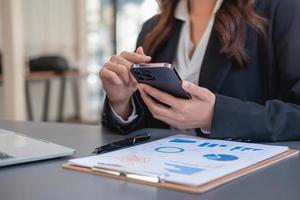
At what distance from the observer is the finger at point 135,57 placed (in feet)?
3.37

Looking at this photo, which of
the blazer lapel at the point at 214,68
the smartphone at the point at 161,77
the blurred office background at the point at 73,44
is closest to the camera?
the smartphone at the point at 161,77

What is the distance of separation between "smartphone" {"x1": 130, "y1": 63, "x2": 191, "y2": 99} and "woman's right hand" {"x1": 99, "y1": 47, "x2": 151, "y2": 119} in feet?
0.32

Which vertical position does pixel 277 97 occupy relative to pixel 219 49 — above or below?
below

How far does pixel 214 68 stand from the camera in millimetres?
1230

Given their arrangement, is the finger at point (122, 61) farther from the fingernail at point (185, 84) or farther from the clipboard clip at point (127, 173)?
the clipboard clip at point (127, 173)

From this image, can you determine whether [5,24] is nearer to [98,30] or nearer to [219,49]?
[98,30]

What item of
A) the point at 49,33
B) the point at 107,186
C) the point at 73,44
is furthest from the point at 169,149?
the point at 73,44

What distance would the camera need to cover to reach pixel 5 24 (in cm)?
390

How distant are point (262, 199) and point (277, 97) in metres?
0.68

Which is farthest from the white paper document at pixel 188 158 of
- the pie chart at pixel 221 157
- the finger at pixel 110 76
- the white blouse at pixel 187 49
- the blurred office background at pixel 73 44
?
the blurred office background at pixel 73 44

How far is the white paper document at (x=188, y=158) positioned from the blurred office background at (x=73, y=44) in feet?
13.5

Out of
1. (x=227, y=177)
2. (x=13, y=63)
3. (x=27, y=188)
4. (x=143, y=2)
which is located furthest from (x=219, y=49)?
(x=143, y=2)

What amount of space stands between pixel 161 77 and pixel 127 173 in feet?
0.87

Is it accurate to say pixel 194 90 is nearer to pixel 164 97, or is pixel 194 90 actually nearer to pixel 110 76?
pixel 164 97
